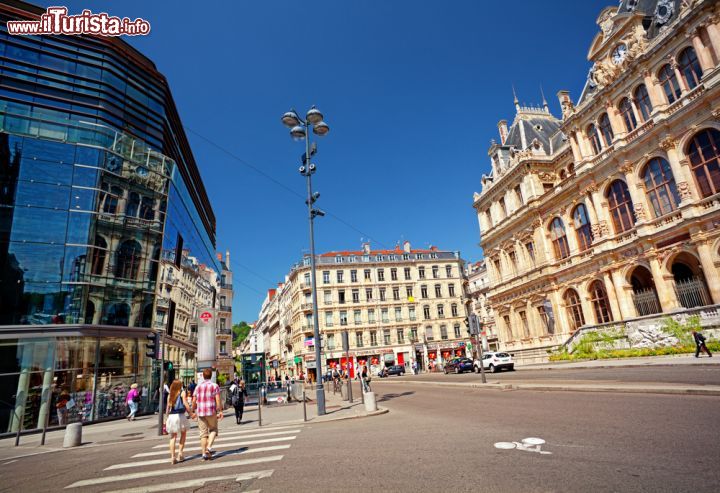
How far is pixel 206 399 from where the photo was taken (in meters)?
7.69

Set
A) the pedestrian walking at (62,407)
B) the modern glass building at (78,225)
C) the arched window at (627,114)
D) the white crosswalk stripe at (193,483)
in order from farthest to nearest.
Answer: the arched window at (627,114) < the modern glass building at (78,225) < the pedestrian walking at (62,407) < the white crosswalk stripe at (193,483)

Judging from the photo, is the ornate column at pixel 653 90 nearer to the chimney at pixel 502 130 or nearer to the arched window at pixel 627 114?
the arched window at pixel 627 114

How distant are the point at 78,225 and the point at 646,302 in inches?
1361

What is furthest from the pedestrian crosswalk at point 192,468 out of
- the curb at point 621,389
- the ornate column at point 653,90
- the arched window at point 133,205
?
the ornate column at point 653,90

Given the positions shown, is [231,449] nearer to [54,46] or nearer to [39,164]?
[39,164]

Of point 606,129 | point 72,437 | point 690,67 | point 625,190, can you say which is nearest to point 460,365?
point 625,190

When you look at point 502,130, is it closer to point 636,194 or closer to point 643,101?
point 643,101

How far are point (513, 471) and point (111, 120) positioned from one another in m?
25.8

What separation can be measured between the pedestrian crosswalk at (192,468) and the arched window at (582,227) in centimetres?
3000

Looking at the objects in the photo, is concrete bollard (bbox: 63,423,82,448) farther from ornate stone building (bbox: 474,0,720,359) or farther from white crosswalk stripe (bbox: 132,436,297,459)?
ornate stone building (bbox: 474,0,720,359)

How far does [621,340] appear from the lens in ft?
81.4

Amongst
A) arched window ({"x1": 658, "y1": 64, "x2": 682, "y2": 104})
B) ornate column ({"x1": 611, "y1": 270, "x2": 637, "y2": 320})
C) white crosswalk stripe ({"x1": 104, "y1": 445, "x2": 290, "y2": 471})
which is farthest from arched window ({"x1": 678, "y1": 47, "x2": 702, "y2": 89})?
white crosswalk stripe ({"x1": 104, "y1": 445, "x2": 290, "y2": 471})

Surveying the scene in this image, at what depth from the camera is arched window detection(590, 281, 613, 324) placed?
29656 millimetres

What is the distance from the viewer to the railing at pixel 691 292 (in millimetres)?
22797
